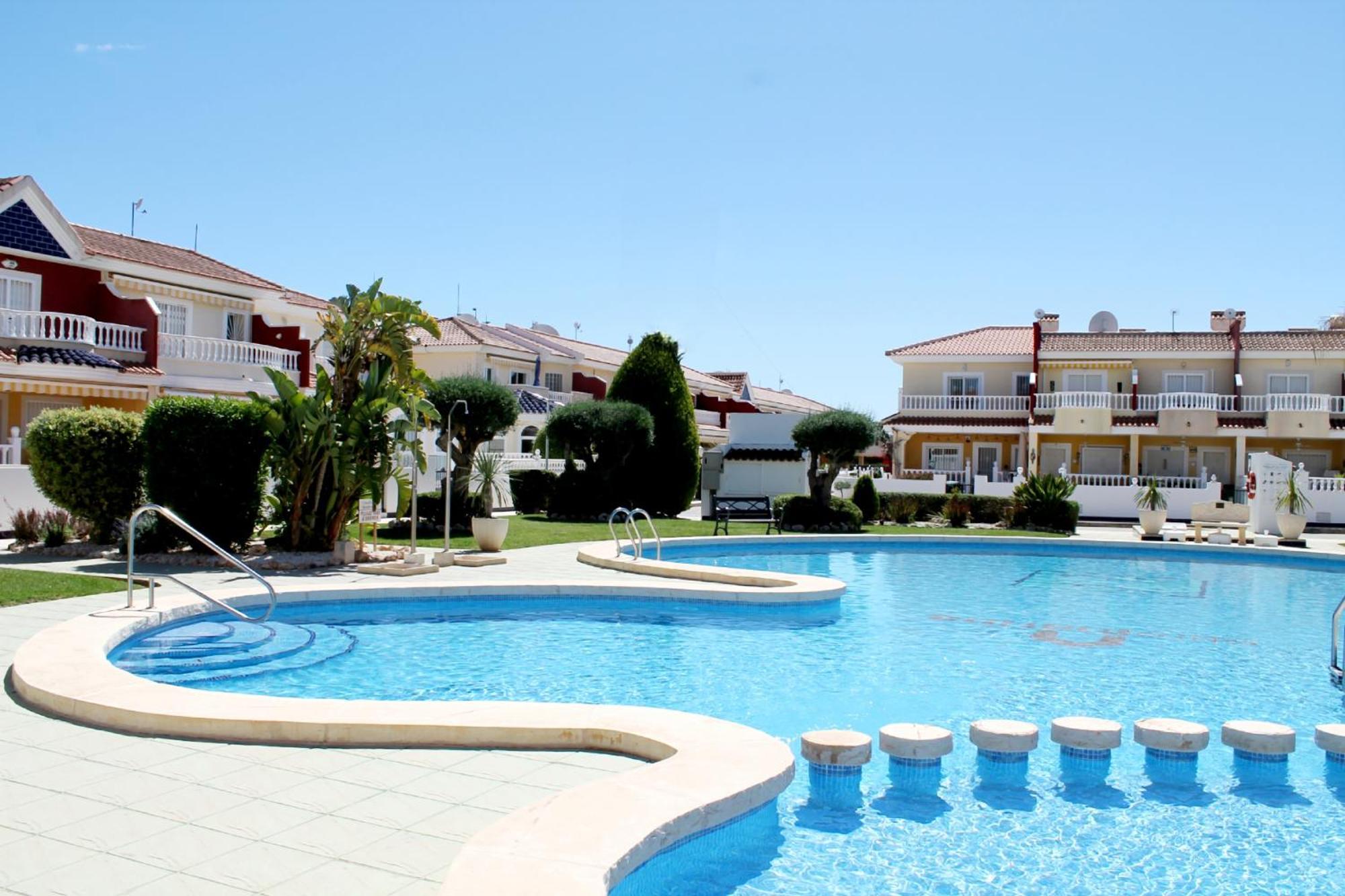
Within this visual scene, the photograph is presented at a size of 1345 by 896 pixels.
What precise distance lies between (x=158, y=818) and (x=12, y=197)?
26.1m

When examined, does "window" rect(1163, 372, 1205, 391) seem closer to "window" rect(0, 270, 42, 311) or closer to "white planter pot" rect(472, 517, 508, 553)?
"white planter pot" rect(472, 517, 508, 553)

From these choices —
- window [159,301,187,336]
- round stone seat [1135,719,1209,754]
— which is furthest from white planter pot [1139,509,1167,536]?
window [159,301,187,336]

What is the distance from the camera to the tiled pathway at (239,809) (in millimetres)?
4660

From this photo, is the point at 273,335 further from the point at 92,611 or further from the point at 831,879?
the point at 831,879

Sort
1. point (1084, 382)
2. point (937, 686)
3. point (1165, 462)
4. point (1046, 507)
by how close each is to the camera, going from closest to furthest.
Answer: point (937, 686) < point (1046, 507) < point (1165, 462) < point (1084, 382)

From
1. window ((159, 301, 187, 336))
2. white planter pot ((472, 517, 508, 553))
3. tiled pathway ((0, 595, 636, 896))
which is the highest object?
window ((159, 301, 187, 336))

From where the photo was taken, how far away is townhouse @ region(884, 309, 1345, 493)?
41969 millimetres

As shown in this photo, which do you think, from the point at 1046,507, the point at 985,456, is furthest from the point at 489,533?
the point at 985,456

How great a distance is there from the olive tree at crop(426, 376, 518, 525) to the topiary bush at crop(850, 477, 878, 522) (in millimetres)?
11068

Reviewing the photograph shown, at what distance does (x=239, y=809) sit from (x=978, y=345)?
150 ft

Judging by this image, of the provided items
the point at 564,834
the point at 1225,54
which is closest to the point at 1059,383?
the point at 1225,54

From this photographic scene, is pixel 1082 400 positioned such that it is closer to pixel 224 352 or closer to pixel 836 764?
pixel 224 352

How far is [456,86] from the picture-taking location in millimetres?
19844

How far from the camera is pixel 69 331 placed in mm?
26469
